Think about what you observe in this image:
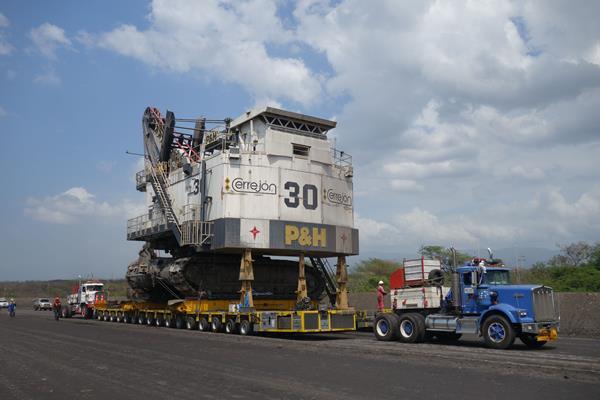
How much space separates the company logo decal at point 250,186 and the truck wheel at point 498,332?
13097mm

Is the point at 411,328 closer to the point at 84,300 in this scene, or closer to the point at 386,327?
the point at 386,327

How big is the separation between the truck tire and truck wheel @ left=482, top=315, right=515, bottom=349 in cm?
247

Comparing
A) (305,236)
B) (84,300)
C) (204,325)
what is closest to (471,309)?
(305,236)

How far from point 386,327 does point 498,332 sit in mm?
4476

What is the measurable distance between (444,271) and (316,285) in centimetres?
1279

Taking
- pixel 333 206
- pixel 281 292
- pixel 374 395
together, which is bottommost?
pixel 374 395

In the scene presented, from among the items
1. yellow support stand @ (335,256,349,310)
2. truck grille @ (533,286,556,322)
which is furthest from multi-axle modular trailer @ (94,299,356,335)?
truck grille @ (533,286,556,322)

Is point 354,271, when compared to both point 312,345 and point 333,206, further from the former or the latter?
point 312,345

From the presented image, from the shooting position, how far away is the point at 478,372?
41.9 ft

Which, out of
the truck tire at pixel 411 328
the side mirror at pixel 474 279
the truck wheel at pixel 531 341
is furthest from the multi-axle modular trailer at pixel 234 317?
the truck wheel at pixel 531 341

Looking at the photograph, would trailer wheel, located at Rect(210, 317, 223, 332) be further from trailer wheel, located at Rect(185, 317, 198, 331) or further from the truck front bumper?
the truck front bumper

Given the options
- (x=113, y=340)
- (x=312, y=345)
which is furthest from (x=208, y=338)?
(x=312, y=345)

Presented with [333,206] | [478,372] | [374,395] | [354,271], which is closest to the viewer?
[374,395]

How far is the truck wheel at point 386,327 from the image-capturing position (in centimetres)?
2050
